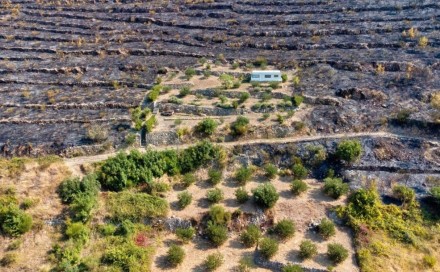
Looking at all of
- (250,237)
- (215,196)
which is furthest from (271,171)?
(250,237)

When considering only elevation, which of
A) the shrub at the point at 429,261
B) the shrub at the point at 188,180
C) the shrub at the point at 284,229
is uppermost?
the shrub at the point at 188,180

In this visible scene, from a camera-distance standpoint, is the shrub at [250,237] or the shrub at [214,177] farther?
the shrub at [214,177]

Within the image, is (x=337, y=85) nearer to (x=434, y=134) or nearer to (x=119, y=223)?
(x=434, y=134)

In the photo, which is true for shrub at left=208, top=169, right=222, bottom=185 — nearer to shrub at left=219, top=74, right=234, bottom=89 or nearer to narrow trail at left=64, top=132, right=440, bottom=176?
narrow trail at left=64, top=132, right=440, bottom=176

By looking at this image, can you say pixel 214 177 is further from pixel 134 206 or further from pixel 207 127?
pixel 134 206

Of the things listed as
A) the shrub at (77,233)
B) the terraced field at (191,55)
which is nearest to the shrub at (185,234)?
the shrub at (77,233)

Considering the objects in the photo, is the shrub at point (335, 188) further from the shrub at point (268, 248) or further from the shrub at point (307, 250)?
the shrub at point (268, 248)
